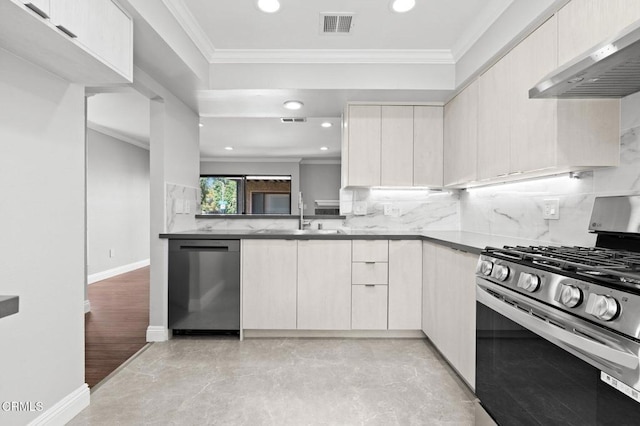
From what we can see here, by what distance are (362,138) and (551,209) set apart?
1.66 m

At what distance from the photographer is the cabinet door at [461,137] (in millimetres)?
2611

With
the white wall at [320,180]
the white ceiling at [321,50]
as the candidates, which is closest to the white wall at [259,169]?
the white wall at [320,180]

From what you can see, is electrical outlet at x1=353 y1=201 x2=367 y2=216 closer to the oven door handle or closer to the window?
the oven door handle

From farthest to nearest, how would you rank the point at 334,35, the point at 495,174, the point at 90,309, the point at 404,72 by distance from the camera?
the point at 90,309 < the point at 404,72 < the point at 334,35 < the point at 495,174

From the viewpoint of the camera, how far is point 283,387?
217 cm

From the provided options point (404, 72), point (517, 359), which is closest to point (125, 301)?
point (404, 72)

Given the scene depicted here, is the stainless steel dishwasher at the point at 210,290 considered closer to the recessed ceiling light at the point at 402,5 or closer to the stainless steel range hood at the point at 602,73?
the recessed ceiling light at the point at 402,5

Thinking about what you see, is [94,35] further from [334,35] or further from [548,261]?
[548,261]

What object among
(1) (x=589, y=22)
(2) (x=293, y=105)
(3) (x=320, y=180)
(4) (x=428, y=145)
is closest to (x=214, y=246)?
(2) (x=293, y=105)

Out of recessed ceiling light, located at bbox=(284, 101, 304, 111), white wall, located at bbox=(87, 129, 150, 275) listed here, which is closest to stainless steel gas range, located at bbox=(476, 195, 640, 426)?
recessed ceiling light, located at bbox=(284, 101, 304, 111)

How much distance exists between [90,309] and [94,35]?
343 cm

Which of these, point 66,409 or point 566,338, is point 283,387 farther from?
point 566,338

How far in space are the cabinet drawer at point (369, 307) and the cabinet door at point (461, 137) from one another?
1122 mm

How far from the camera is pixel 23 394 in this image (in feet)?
5.12
